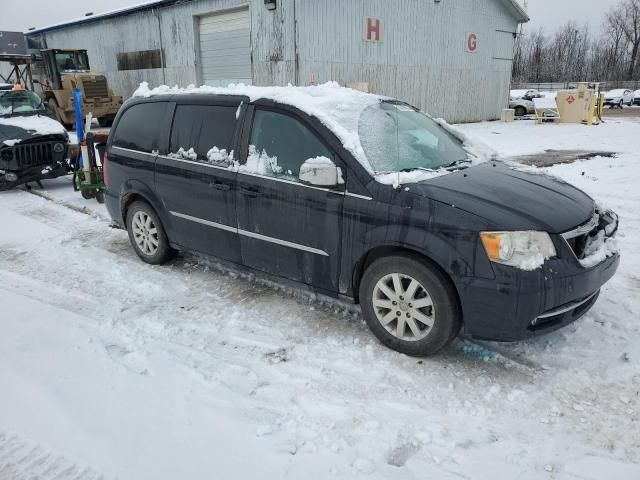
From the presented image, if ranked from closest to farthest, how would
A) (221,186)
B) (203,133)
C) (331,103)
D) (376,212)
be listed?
(376,212) → (331,103) → (221,186) → (203,133)

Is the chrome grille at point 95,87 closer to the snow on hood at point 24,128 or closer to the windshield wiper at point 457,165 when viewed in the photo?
the snow on hood at point 24,128

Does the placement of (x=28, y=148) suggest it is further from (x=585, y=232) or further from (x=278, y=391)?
(x=585, y=232)

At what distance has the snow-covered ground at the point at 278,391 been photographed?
2.58m

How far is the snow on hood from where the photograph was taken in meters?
8.88

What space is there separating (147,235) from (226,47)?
14.5m

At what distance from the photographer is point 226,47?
18.0 meters

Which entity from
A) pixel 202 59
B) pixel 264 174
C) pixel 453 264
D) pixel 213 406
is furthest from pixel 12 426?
pixel 202 59

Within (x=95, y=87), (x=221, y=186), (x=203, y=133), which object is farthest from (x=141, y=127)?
(x=95, y=87)

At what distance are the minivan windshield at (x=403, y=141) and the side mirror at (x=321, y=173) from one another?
0.29 metres

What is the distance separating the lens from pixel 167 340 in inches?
147

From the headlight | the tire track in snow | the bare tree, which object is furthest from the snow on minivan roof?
the bare tree

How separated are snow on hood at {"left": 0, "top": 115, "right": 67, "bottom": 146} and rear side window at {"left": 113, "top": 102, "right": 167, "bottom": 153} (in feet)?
15.3

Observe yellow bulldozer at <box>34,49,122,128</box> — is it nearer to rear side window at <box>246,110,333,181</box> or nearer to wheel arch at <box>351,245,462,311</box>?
rear side window at <box>246,110,333,181</box>

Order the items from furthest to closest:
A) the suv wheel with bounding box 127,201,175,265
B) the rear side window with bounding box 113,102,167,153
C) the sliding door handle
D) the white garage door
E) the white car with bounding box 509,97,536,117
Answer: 1. the white car with bounding box 509,97,536,117
2. the white garage door
3. the suv wheel with bounding box 127,201,175,265
4. the rear side window with bounding box 113,102,167,153
5. the sliding door handle
